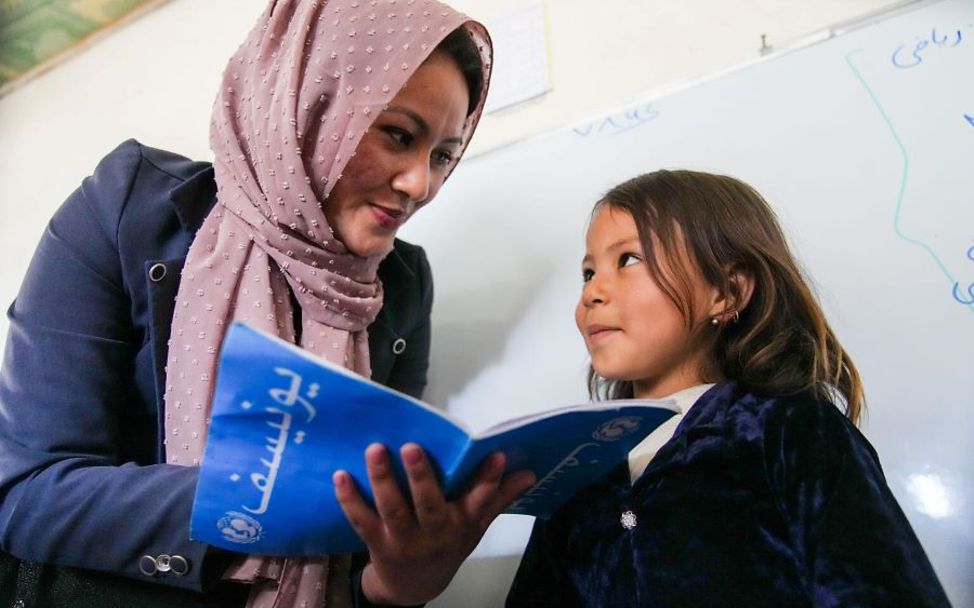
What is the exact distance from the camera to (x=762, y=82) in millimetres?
908

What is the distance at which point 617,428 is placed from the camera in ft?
1.65

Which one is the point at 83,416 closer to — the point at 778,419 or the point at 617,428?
the point at 617,428

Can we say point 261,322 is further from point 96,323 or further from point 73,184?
point 73,184

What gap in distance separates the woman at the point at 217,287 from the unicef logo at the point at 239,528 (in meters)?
0.08

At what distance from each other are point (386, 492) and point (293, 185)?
0.38m

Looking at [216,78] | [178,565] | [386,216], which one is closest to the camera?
[178,565]

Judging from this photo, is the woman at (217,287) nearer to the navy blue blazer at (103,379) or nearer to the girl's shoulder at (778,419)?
the navy blue blazer at (103,379)

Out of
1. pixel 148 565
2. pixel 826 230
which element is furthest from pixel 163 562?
pixel 826 230

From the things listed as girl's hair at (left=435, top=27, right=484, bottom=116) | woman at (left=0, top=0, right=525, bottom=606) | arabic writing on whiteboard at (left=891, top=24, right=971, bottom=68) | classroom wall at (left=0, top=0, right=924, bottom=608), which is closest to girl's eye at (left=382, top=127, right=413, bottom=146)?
woman at (left=0, top=0, right=525, bottom=606)

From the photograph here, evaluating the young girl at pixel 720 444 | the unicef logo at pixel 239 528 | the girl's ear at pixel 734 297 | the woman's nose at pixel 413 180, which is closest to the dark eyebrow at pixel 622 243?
the young girl at pixel 720 444

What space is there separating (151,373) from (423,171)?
372 millimetres

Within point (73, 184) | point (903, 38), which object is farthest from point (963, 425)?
point (73, 184)

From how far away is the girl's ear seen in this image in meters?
0.73

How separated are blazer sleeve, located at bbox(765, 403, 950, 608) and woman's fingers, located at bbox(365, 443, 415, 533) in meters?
0.33
